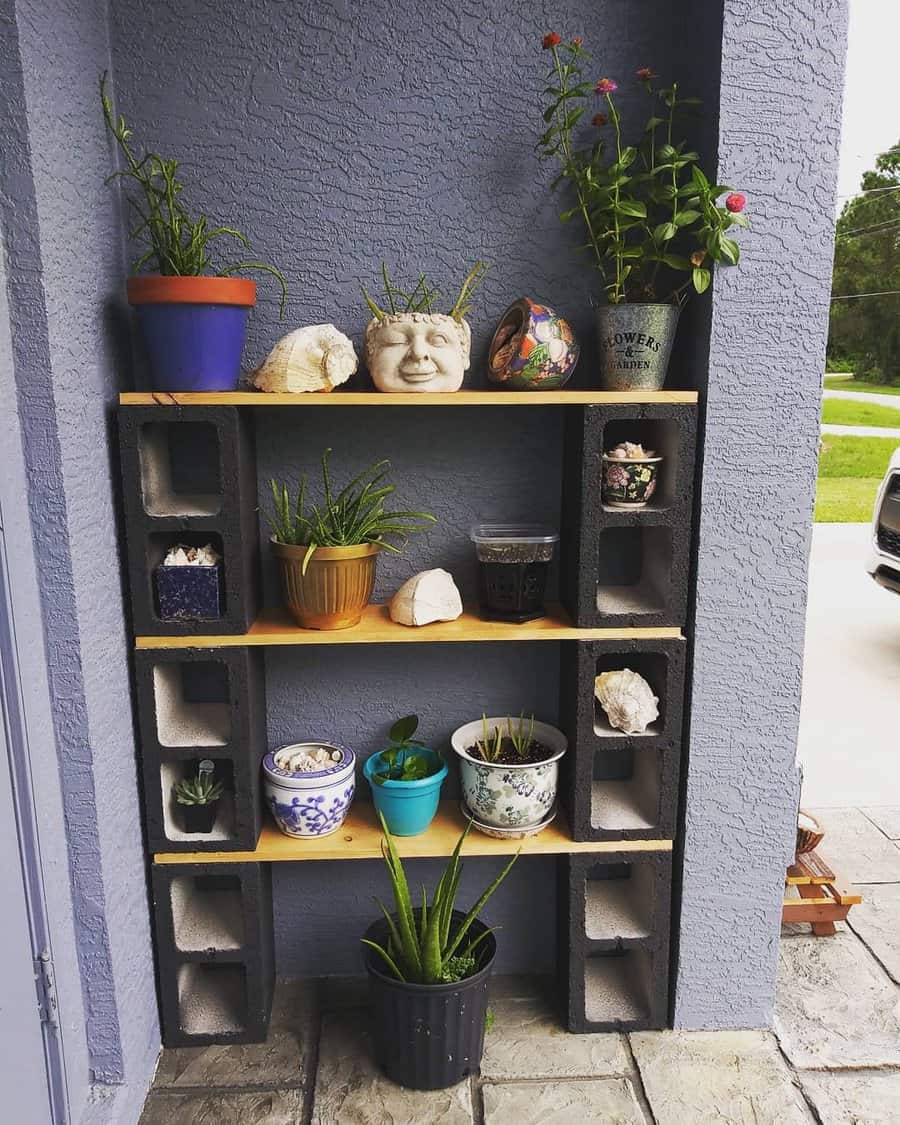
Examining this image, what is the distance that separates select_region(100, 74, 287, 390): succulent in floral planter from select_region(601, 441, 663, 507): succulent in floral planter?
72cm

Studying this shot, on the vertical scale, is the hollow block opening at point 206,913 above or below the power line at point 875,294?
below

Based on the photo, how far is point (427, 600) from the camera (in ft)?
5.54

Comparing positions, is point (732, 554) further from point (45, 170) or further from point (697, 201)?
point (45, 170)

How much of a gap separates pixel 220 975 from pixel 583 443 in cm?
142

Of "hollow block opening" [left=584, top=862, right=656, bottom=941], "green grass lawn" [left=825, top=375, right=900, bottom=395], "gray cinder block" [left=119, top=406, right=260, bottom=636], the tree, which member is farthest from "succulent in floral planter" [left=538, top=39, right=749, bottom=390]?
"green grass lawn" [left=825, top=375, right=900, bottom=395]

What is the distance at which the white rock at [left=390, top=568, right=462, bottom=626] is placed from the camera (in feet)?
5.52

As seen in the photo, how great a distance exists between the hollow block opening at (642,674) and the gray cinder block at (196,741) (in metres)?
0.69

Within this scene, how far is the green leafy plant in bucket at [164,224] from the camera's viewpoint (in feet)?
5.09

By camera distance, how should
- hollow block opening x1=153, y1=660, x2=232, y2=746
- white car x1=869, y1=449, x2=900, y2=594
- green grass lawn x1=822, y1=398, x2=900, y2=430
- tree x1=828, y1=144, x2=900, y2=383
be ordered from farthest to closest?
green grass lawn x1=822, y1=398, x2=900, y2=430
tree x1=828, y1=144, x2=900, y2=383
white car x1=869, y1=449, x2=900, y2=594
hollow block opening x1=153, y1=660, x2=232, y2=746

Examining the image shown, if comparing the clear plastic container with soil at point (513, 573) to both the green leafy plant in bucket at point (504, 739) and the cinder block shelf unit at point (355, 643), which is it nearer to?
the cinder block shelf unit at point (355, 643)

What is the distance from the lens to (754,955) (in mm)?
1863

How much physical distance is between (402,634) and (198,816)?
0.56 meters

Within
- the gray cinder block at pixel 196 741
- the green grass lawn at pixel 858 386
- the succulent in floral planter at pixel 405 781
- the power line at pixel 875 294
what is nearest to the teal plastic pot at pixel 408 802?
the succulent in floral planter at pixel 405 781

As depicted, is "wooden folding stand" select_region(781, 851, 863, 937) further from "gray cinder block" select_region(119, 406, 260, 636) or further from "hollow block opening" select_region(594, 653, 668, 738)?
Result: "gray cinder block" select_region(119, 406, 260, 636)
